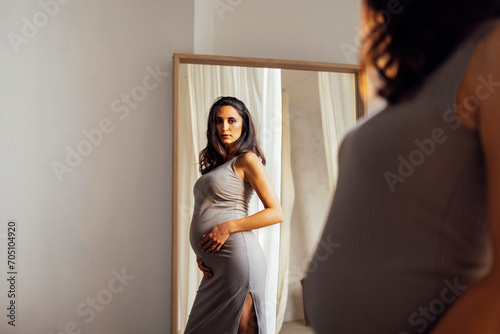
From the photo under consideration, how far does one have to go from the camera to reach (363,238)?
0.53m

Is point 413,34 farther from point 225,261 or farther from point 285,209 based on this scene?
point 285,209

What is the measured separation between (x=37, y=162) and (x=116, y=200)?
1.27ft

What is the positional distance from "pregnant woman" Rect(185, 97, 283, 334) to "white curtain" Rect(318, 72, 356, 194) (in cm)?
39

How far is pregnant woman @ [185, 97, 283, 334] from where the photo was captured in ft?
5.83

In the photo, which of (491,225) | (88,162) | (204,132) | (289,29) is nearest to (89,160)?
(88,162)

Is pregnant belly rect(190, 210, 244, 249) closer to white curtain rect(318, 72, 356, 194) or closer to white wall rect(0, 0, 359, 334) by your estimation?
white wall rect(0, 0, 359, 334)

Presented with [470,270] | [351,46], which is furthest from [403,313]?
[351,46]

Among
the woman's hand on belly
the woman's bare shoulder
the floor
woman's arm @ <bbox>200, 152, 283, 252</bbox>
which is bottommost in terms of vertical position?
the floor

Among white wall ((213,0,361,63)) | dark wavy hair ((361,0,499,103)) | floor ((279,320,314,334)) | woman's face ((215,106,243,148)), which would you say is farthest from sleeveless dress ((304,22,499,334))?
white wall ((213,0,361,63))

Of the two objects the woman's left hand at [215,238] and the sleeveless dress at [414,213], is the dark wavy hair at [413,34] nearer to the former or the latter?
the sleeveless dress at [414,213]

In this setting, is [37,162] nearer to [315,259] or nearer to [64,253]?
[64,253]

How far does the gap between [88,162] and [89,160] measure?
0.03 feet

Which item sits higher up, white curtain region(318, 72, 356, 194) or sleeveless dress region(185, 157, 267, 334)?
white curtain region(318, 72, 356, 194)

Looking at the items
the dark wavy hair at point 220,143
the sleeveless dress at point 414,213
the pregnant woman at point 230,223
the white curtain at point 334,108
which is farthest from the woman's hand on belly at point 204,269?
the sleeveless dress at point 414,213
